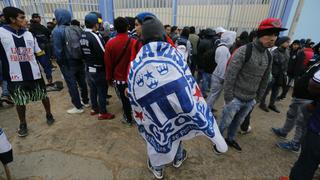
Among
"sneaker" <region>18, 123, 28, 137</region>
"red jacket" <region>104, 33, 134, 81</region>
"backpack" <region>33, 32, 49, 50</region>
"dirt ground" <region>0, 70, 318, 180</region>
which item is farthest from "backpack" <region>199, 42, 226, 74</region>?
"backpack" <region>33, 32, 49, 50</region>

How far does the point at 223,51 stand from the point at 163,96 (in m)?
2.08

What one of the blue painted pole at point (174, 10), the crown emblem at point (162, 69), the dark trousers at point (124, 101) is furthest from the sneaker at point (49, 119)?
the blue painted pole at point (174, 10)

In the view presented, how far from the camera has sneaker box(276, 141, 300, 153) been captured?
3002 millimetres

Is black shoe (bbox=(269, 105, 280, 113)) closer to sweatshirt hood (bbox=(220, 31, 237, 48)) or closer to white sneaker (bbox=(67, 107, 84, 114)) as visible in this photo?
sweatshirt hood (bbox=(220, 31, 237, 48))

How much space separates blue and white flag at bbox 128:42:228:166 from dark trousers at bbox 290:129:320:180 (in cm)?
78

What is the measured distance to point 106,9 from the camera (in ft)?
29.1

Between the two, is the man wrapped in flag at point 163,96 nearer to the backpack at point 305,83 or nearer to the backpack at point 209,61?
the backpack at point 305,83

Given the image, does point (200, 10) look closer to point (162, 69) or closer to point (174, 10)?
point (174, 10)

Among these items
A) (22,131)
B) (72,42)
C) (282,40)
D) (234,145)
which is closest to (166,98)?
(234,145)

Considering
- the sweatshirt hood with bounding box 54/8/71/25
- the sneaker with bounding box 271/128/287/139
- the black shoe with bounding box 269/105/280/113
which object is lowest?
the black shoe with bounding box 269/105/280/113

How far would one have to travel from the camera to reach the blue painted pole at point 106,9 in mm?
8758

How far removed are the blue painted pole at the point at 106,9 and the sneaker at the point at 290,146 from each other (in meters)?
8.52

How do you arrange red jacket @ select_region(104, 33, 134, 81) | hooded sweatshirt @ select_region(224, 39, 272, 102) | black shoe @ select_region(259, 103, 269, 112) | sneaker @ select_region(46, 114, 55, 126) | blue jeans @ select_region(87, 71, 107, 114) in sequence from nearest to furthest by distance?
1. hooded sweatshirt @ select_region(224, 39, 272, 102)
2. red jacket @ select_region(104, 33, 134, 81)
3. blue jeans @ select_region(87, 71, 107, 114)
4. sneaker @ select_region(46, 114, 55, 126)
5. black shoe @ select_region(259, 103, 269, 112)

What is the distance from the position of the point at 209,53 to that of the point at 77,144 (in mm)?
2857
